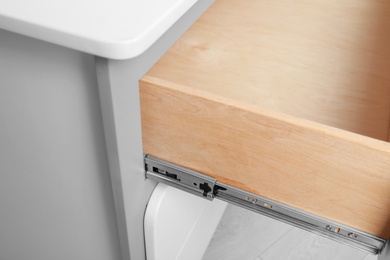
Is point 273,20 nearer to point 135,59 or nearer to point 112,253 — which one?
point 135,59

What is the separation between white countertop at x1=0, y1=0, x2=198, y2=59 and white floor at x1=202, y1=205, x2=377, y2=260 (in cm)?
74

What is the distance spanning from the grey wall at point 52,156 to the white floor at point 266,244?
45cm

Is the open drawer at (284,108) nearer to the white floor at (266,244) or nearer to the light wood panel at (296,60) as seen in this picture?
the light wood panel at (296,60)

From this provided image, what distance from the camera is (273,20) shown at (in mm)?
632

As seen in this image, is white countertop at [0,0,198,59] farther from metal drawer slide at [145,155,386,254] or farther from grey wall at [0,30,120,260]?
metal drawer slide at [145,155,386,254]

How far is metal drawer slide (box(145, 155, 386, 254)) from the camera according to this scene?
46 centimetres

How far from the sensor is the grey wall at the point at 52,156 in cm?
44

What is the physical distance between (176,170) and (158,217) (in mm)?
94

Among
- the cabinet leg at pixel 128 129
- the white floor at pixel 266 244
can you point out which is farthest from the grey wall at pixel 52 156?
the white floor at pixel 266 244

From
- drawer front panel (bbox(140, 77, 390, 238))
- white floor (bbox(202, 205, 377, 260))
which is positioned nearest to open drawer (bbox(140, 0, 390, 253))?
drawer front panel (bbox(140, 77, 390, 238))

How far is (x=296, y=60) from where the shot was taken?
551 mm

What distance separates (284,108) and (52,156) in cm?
28

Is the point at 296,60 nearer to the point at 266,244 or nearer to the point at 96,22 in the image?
the point at 96,22

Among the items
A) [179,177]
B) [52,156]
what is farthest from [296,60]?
[52,156]
